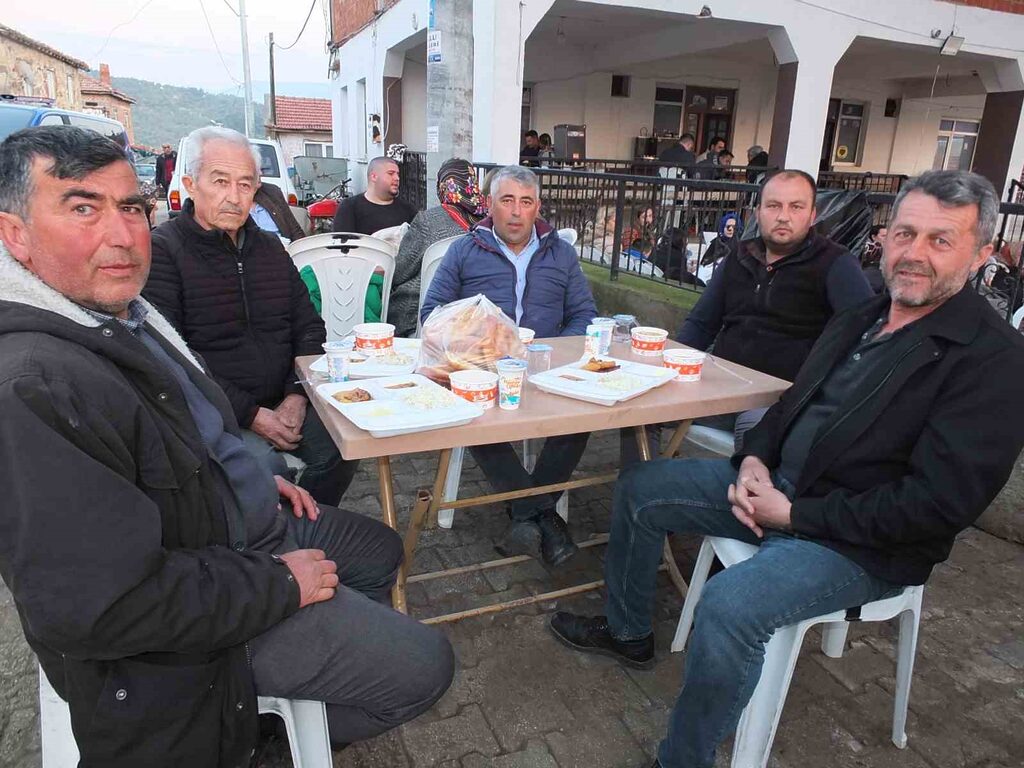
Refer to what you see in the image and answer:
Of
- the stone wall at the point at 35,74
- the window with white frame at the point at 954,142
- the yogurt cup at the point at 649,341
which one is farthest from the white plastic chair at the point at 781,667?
the stone wall at the point at 35,74

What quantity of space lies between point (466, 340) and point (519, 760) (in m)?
1.21

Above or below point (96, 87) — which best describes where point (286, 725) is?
below

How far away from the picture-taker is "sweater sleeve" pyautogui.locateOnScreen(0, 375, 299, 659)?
1.04 m

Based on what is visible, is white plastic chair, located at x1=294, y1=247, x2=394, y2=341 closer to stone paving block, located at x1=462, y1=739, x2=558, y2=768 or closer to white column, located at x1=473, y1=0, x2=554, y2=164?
stone paving block, located at x1=462, y1=739, x2=558, y2=768

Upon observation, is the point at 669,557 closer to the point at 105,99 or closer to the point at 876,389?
the point at 876,389

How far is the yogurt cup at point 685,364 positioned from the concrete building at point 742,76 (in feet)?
19.6

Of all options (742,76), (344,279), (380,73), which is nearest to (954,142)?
(742,76)

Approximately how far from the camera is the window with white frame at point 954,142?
17.3m

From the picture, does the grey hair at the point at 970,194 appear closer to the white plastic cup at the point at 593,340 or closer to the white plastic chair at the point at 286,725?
the white plastic cup at the point at 593,340

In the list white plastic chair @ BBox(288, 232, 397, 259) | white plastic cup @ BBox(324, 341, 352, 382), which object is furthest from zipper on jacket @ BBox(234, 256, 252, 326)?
white plastic chair @ BBox(288, 232, 397, 259)

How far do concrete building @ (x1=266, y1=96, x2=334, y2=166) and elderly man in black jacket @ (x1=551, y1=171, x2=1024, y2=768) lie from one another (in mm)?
26325

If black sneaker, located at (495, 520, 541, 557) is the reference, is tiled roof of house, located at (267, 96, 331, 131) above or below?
above

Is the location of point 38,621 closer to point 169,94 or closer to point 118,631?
point 118,631

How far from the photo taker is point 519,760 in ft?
6.20
